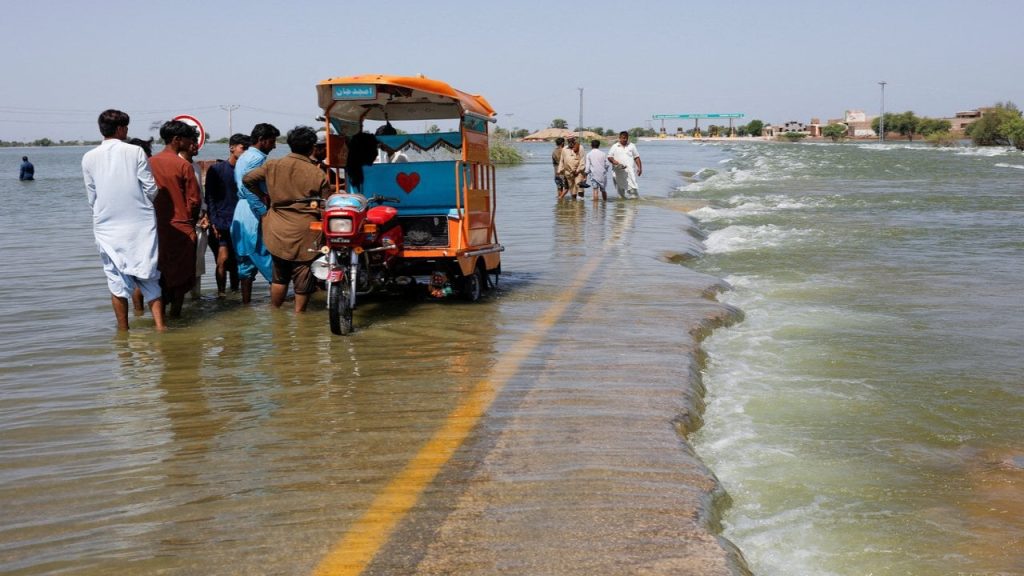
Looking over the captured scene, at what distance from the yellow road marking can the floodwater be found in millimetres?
16

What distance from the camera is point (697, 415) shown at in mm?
5891

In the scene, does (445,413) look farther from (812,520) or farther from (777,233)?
(777,233)

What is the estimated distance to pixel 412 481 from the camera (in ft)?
14.5

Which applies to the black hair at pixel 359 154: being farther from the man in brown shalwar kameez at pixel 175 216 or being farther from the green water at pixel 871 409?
the green water at pixel 871 409

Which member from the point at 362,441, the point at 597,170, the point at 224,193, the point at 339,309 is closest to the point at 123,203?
the point at 339,309

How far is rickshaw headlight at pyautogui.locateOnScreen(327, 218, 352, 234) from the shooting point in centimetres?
771

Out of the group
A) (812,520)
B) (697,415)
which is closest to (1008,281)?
(697,415)

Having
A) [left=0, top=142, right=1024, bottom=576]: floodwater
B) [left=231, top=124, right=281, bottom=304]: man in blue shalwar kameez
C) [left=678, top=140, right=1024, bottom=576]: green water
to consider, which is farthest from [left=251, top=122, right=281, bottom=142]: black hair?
[left=678, top=140, right=1024, bottom=576]: green water

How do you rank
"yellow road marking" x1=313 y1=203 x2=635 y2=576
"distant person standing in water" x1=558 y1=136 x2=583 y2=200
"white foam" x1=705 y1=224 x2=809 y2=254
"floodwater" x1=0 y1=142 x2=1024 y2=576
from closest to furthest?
"yellow road marking" x1=313 y1=203 x2=635 y2=576 → "floodwater" x1=0 y1=142 x2=1024 y2=576 → "white foam" x1=705 y1=224 x2=809 y2=254 → "distant person standing in water" x1=558 y1=136 x2=583 y2=200

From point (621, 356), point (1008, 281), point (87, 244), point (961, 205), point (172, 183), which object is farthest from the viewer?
point (961, 205)

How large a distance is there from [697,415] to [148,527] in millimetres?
3207

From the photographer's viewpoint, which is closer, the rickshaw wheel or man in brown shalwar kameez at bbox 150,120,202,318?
man in brown shalwar kameez at bbox 150,120,202,318

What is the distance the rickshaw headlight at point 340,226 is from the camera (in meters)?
7.71

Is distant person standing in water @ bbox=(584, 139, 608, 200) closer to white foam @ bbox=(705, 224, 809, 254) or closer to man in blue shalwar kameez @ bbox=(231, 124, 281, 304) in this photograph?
white foam @ bbox=(705, 224, 809, 254)
